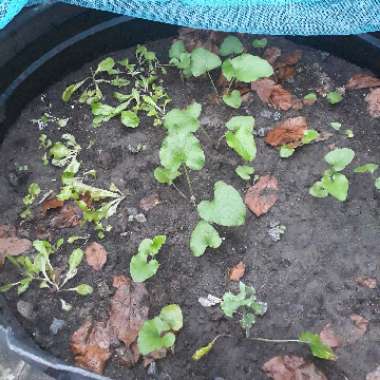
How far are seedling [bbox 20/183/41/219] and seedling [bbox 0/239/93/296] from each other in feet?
0.49

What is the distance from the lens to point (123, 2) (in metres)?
1.44

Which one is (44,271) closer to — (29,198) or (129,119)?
(29,198)

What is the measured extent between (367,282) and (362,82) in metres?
0.81

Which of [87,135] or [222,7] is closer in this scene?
[222,7]

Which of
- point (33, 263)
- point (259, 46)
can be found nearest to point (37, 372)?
point (33, 263)

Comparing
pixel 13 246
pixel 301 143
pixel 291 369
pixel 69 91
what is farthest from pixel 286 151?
pixel 13 246

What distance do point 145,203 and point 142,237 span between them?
12cm

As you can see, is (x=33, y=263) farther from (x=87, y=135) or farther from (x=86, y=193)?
(x=87, y=135)

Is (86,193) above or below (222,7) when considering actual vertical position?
below

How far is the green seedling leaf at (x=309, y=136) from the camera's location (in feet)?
5.62

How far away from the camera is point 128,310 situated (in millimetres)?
1521

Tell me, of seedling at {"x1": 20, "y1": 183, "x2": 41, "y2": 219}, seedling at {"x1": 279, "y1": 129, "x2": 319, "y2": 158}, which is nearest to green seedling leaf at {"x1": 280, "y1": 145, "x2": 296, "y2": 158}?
seedling at {"x1": 279, "y1": 129, "x2": 319, "y2": 158}

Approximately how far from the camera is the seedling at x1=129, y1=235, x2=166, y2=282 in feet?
5.02

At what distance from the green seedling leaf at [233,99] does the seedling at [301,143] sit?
0.76 feet
